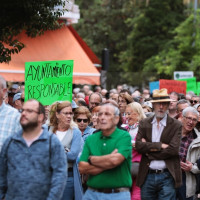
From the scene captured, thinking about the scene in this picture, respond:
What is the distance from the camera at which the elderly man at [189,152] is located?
30.1 ft

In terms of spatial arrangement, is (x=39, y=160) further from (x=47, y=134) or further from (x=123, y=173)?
(x=123, y=173)

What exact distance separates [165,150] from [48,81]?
11.0ft

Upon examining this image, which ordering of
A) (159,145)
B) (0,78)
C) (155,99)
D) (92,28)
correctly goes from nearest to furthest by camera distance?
(0,78)
(159,145)
(155,99)
(92,28)

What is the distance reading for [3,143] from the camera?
652 centimetres

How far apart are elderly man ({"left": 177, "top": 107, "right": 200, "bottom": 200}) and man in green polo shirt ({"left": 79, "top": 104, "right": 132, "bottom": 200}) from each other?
260 centimetres

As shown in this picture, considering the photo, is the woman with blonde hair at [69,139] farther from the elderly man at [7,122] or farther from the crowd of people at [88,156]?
the elderly man at [7,122]

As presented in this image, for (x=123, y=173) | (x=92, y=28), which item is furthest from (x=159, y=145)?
(x=92, y=28)

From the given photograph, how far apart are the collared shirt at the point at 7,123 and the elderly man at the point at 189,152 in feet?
10.8

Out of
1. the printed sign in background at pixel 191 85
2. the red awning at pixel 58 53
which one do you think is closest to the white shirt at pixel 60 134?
the red awning at pixel 58 53

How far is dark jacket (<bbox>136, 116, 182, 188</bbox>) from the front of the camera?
26.3ft

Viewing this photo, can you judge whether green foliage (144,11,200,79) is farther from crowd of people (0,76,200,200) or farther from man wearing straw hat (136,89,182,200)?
man wearing straw hat (136,89,182,200)

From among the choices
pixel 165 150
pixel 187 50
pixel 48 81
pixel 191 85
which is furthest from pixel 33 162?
pixel 187 50

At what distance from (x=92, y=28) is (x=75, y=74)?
26.4 m

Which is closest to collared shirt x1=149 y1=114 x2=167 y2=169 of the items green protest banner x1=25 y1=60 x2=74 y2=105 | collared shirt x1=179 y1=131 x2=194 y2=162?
collared shirt x1=179 y1=131 x2=194 y2=162
